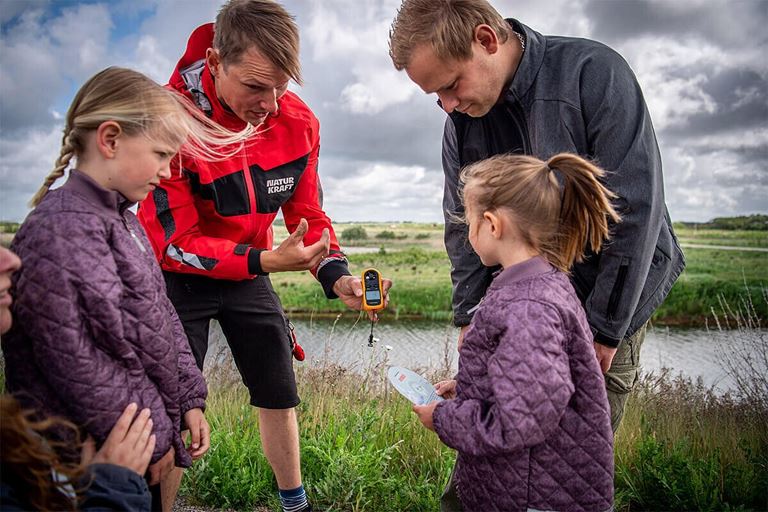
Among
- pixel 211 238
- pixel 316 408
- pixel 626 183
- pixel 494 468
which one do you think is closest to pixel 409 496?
pixel 316 408

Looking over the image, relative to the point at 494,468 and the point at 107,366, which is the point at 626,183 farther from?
the point at 107,366

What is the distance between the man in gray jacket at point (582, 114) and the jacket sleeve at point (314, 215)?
0.87 m

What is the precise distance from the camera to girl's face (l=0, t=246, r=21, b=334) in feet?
5.82

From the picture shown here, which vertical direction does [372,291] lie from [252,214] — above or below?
below

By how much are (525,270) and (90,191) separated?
140cm

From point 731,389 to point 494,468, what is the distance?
3.70 m

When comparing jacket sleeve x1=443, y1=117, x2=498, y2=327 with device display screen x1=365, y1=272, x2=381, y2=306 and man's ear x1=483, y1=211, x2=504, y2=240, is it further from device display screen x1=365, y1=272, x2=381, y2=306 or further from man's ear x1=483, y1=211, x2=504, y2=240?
man's ear x1=483, y1=211, x2=504, y2=240

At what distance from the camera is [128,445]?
199 cm

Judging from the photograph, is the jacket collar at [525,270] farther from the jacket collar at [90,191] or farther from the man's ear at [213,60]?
the man's ear at [213,60]

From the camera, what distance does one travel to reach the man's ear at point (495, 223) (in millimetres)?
2252

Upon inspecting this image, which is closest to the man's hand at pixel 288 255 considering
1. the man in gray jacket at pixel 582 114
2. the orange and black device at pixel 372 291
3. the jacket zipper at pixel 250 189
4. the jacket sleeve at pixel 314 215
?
the jacket zipper at pixel 250 189

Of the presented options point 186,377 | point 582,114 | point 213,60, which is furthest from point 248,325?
point 582,114

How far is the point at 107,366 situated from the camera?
197cm

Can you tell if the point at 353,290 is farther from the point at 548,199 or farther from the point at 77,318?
the point at 77,318
